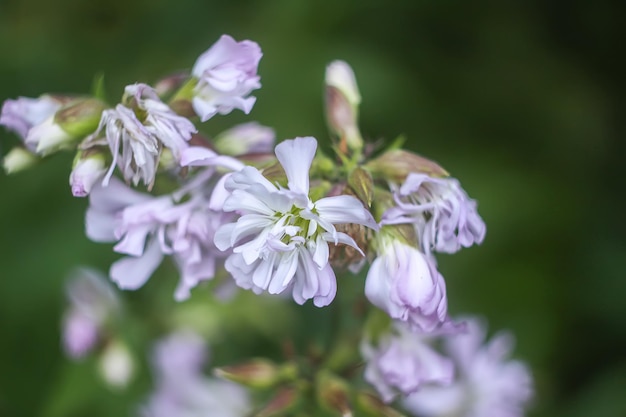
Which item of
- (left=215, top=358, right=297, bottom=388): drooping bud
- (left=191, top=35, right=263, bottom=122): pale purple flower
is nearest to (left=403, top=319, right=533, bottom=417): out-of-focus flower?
(left=215, top=358, right=297, bottom=388): drooping bud

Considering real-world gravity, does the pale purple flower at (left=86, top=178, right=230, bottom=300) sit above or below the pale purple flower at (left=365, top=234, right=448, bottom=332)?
below

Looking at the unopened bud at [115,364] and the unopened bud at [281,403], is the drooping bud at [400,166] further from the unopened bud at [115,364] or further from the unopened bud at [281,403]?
the unopened bud at [115,364]

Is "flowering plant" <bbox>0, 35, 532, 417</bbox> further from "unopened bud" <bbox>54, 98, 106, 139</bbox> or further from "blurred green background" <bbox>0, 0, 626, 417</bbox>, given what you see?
"blurred green background" <bbox>0, 0, 626, 417</bbox>

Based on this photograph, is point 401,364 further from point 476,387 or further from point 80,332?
point 80,332

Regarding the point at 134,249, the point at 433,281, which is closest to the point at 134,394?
the point at 134,249

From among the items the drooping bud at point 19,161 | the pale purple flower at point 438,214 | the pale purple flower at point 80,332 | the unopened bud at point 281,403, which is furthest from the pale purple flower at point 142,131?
the pale purple flower at point 80,332

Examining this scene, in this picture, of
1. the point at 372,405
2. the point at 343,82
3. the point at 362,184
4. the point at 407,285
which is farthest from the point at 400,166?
the point at 372,405

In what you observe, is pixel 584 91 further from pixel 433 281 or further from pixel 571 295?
pixel 433 281
